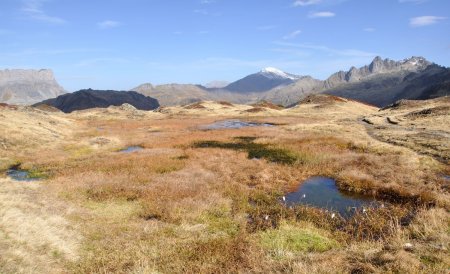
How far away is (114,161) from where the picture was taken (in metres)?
33.5

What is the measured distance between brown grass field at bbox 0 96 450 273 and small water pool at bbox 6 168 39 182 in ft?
2.55

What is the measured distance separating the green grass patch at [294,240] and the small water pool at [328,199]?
14.8ft

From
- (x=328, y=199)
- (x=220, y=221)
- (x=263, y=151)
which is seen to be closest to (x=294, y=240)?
(x=220, y=221)

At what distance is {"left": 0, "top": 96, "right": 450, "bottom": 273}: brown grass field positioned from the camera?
11.9 metres

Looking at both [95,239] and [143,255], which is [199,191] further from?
[143,255]

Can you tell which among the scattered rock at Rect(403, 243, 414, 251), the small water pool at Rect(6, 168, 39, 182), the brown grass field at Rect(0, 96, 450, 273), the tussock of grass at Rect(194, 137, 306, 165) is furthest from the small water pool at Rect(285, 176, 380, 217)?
the small water pool at Rect(6, 168, 39, 182)

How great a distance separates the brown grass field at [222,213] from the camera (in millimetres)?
11945

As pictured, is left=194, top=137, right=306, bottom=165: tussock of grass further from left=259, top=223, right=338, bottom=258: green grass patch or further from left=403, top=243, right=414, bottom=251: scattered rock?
left=403, top=243, right=414, bottom=251: scattered rock

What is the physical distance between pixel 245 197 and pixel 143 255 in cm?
1031

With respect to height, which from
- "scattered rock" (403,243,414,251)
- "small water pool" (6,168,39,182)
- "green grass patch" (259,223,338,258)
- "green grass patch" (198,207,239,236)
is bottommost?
"small water pool" (6,168,39,182)

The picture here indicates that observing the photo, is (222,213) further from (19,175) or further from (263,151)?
(263,151)

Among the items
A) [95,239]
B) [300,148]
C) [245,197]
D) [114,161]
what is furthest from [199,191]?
[300,148]

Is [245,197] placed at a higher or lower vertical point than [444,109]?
lower

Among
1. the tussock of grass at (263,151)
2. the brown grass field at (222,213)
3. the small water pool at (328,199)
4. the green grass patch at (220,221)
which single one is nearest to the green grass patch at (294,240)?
the brown grass field at (222,213)
